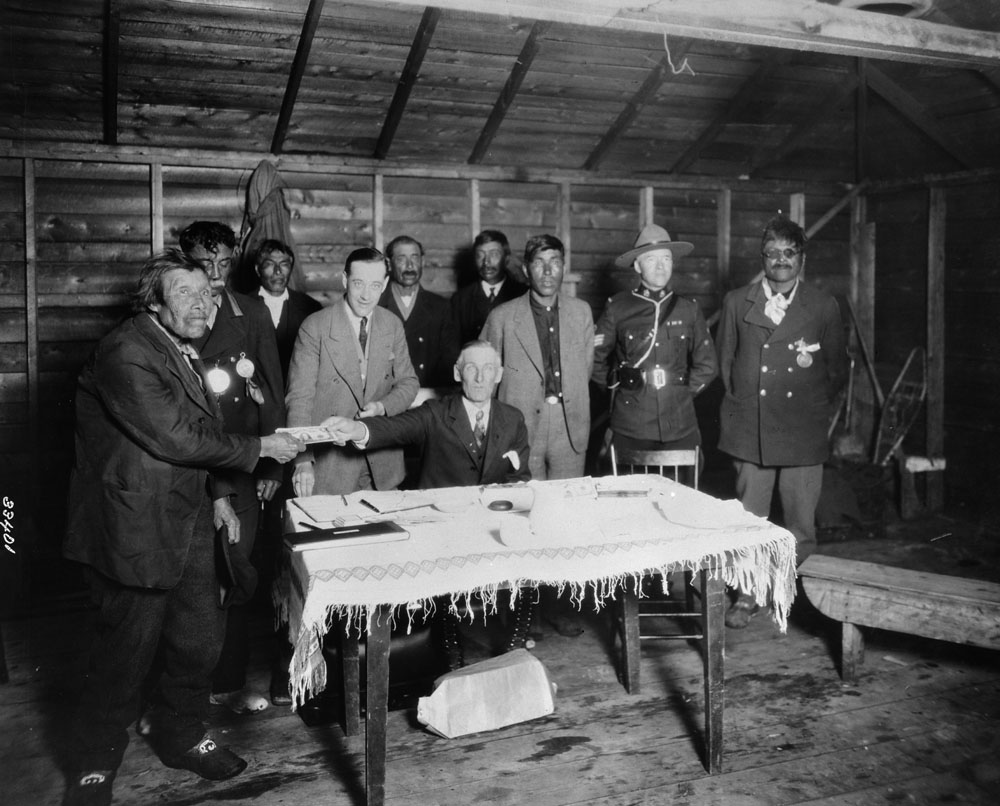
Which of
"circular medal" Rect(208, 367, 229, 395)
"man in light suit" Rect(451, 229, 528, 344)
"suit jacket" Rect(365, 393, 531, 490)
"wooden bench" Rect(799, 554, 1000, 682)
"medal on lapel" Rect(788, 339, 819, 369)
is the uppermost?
"man in light suit" Rect(451, 229, 528, 344)

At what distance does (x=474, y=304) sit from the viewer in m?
6.12

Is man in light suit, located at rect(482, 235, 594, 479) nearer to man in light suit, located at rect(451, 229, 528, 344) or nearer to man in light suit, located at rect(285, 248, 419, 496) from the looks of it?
man in light suit, located at rect(285, 248, 419, 496)

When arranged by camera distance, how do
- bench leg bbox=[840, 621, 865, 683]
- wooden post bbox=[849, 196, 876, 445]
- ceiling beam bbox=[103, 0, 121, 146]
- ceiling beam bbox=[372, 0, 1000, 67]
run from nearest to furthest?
ceiling beam bbox=[372, 0, 1000, 67]
bench leg bbox=[840, 621, 865, 683]
ceiling beam bbox=[103, 0, 121, 146]
wooden post bbox=[849, 196, 876, 445]

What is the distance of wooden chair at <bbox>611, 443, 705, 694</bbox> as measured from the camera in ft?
13.1

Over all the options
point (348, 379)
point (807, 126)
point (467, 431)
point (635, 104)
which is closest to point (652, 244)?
point (467, 431)

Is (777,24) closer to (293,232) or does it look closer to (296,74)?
(296,74)

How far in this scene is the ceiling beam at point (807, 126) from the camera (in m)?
6.76

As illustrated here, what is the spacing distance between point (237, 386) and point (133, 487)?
1052 millimetres

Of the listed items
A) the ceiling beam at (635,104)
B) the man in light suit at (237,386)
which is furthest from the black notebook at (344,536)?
the ceiling beam at (635,104)

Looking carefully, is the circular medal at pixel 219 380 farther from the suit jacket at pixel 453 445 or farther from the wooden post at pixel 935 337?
the wooden post at pixel 935 337

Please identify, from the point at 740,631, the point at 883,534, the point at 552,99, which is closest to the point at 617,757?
the point at 740,631

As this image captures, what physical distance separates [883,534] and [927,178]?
3099mm

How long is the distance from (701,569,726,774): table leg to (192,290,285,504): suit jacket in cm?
204

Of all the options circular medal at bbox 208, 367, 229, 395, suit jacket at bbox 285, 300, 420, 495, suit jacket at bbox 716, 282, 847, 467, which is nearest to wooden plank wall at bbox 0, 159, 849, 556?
suit jacket at bbox 285, 300, 420, 495
